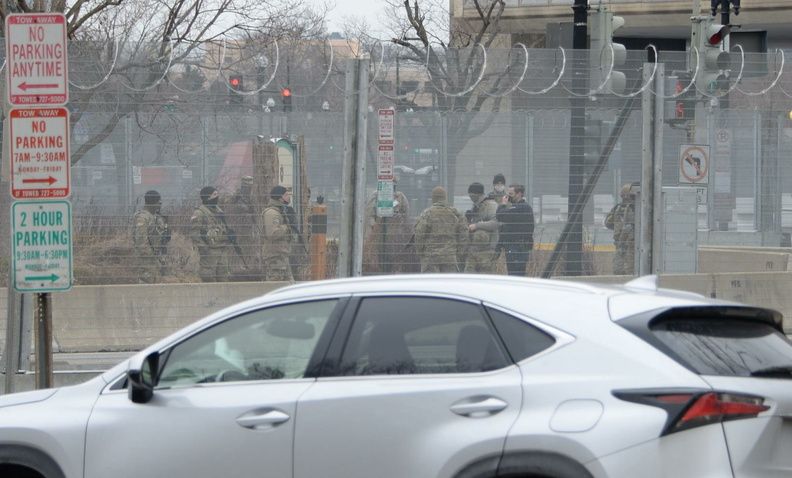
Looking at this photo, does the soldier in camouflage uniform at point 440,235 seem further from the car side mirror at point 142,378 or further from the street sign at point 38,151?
the car side mirror at point 142,378

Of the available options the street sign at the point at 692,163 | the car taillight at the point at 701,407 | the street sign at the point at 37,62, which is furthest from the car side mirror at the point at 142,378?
the street sign at the point at 692,163

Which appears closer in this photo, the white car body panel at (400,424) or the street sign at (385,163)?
the white car body panel at (400,424)

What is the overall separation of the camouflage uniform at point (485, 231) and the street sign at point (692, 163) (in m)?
2.02

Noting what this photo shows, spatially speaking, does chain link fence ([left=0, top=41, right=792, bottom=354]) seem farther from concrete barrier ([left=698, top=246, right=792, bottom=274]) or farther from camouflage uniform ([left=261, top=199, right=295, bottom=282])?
concrete barrier ([left=698, top=246, right=792, bottom=274])

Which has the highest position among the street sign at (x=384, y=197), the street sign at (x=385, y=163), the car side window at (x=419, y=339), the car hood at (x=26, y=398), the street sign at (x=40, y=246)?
the street sign at (x=385, y=163)

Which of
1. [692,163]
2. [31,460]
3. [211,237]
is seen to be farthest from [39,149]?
[692,163]

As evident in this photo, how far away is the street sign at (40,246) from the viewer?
6.55m

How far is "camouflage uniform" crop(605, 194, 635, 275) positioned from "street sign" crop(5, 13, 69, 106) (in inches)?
227

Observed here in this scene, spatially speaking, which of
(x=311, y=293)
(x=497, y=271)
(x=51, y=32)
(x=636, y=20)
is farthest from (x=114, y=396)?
(x=636, y=20)

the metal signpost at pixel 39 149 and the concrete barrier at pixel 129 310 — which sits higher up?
the metal signpost at pixel 39 149

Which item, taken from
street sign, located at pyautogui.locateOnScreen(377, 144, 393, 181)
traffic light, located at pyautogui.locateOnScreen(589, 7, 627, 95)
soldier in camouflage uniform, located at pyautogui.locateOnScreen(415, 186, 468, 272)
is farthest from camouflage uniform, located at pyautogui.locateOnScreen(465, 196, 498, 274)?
traffic light, located at pyautogui.locateOnScreen(589, 7, 627, 95)

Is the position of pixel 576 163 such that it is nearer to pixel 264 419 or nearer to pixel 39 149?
pixel 39 149

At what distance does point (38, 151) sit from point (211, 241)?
121 inches

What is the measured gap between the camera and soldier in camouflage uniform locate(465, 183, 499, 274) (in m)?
9.79
